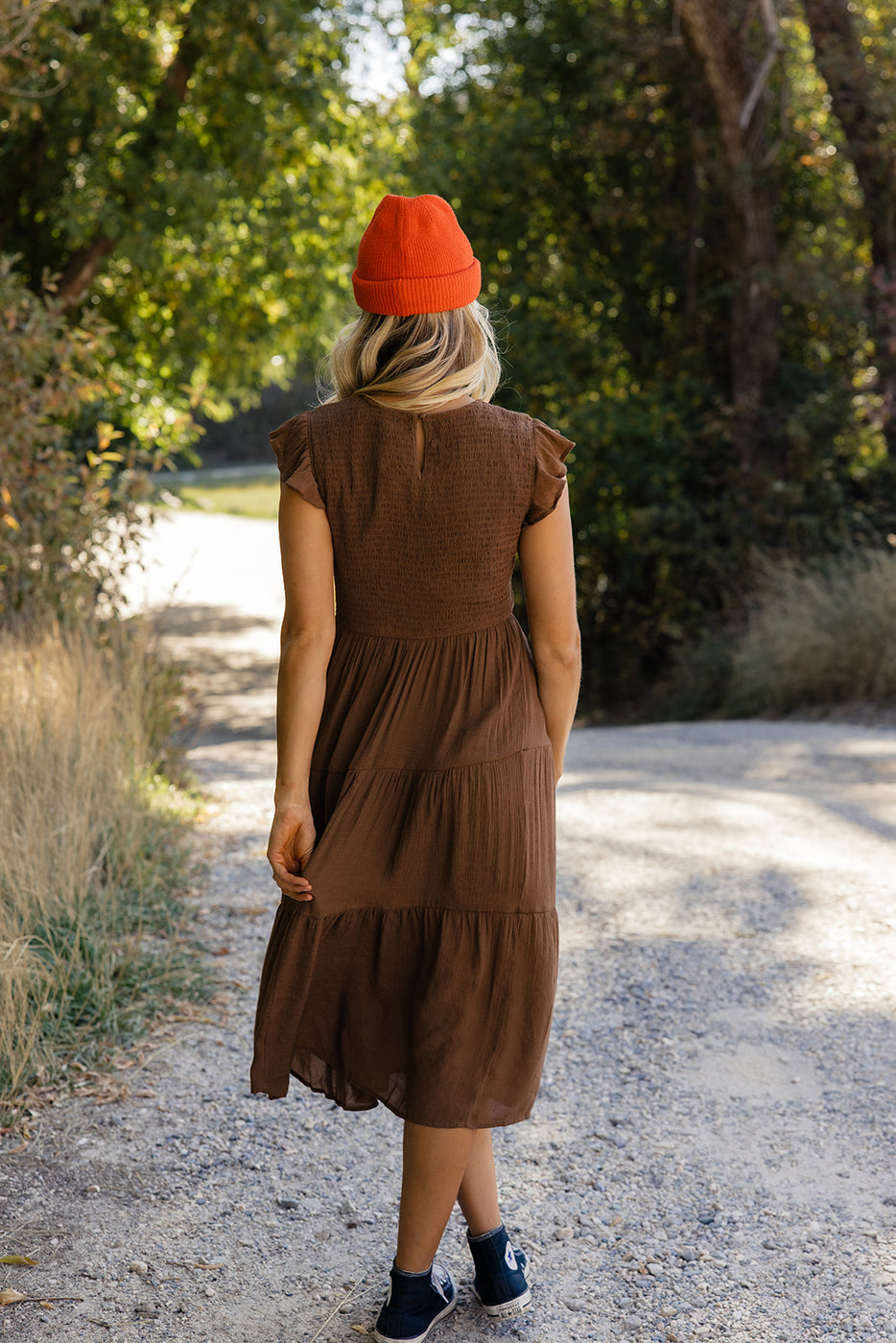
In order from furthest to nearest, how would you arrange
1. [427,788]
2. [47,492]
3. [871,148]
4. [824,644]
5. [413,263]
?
[871,148] < [824,644] < [47,492] < [427,788] < [413,263]

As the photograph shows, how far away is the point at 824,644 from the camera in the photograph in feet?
30.5

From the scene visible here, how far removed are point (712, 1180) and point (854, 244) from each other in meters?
10.7

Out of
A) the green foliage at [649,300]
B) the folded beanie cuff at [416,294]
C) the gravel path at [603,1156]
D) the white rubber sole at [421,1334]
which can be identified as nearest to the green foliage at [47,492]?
the gravel path at [603,1156]

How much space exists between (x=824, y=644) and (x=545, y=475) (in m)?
7.71

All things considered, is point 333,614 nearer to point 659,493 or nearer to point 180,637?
point 659,493

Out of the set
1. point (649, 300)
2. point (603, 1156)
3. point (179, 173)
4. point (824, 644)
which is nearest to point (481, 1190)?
point (603, 1156)

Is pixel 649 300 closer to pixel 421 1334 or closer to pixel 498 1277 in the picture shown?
pixel 498 1277

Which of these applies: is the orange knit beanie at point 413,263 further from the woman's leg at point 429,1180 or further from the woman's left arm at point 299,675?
the woman's leg at point 429,1180

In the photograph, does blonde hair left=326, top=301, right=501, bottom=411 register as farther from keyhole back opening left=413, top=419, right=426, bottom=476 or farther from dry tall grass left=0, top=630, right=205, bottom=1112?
dry tall grass left=0, top=630, right=205, bottom=1112

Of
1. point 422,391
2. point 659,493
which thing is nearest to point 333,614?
point 422,391

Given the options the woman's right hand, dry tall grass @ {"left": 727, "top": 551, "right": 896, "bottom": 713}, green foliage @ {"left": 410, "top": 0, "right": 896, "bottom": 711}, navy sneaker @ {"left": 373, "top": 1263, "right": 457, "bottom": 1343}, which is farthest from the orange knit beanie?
green foliage @ {"left": 410, "top": 0, "right": 896, "bottom": 711}

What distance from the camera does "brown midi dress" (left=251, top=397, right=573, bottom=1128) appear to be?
6.79 feet

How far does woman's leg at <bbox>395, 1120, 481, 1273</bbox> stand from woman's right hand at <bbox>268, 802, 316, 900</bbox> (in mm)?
457

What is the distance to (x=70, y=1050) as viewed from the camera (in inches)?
128
